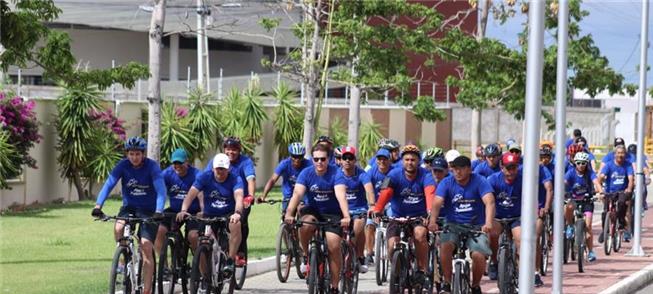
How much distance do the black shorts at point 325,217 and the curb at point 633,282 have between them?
3.36m

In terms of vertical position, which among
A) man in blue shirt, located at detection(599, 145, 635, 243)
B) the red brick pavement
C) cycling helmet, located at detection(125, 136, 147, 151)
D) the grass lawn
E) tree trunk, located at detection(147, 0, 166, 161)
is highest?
tree trunk, located at detection(147, 0, 166, 161)

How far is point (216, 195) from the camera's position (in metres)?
14.6

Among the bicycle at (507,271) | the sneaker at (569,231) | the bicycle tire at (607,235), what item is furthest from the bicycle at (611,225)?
the bicycle at (507,271)

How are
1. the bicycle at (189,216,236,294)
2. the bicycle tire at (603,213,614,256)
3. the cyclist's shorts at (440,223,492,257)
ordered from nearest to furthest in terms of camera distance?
the cyclist's shorts at (440,223,492,257), the bicycle at (189,216,236,294), the bicycle tire at (603,213,614,256)

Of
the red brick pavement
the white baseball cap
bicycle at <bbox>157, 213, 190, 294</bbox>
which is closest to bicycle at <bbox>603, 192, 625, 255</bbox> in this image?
the red brick pavement

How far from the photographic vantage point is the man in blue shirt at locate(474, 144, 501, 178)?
57.0 ft

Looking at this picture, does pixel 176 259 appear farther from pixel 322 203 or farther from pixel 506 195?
pixel 506 195

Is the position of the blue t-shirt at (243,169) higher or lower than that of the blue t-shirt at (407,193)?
higher

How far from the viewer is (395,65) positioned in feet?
88.3

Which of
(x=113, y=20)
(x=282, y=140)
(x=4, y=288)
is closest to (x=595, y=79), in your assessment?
(x=282, y=140)

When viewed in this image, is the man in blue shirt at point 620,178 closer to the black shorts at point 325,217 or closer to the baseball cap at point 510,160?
the baseball cap at point 510,160

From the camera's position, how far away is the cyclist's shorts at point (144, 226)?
13.6 metres

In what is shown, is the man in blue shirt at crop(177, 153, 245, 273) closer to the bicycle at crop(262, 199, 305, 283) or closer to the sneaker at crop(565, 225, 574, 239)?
the bicycle at crop(262, 199, 305, 283)

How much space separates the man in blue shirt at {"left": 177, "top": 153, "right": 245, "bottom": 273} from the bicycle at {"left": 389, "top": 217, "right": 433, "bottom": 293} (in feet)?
5.60
